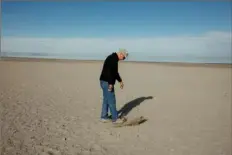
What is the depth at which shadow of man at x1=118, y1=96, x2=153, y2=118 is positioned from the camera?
10.9m

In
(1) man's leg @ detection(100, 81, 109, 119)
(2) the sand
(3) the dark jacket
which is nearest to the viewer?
(2) the sand

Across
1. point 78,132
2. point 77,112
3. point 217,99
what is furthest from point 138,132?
point 217,99

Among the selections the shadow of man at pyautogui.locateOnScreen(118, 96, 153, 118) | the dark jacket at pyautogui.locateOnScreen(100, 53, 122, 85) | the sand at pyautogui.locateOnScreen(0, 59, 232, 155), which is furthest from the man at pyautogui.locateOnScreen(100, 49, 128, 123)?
the shadow of man at pyautogui.locateOnScreen(118, 96, 153, 118)

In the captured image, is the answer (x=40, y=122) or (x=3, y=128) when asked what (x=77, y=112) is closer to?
(x=40, y=122)

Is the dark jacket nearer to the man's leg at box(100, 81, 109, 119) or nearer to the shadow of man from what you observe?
the man's leg at box(100, 81, 109, 119)

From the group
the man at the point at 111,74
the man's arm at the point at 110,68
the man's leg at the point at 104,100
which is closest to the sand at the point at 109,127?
the man's leg at the point at 104,100

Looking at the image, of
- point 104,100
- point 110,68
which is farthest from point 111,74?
point 104,100

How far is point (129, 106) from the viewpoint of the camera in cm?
1212

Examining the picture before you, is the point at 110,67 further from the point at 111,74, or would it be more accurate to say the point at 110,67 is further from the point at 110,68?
the point at 111,74

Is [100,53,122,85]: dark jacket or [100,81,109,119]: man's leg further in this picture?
[100,81,109,119]: man's leg

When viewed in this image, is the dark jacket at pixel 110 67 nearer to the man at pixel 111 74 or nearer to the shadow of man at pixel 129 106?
the man at pixel 111 74

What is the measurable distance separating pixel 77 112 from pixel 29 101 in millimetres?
2620

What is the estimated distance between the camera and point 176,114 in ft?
35.5

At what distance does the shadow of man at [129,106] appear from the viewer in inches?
427
